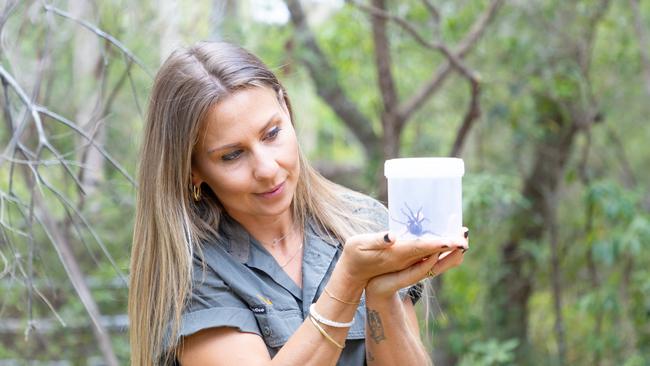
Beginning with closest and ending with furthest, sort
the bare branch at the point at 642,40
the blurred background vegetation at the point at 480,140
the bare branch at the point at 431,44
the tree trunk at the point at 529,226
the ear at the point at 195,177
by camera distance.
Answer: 1. the ear at the point at 195,177
2. the bare branch at the point at 431,44
3. the blurred background vegetation at the point at 480,140
4. the bare branch at the point at 642,40
5. the tree trunk at the point at 529,226

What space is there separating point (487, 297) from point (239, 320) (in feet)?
13.2

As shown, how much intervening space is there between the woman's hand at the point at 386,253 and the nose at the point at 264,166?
0.80 ft

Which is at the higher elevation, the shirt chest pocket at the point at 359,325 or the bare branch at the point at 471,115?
the bare branch at the point at 471,115

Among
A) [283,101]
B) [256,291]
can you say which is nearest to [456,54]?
[283,101]

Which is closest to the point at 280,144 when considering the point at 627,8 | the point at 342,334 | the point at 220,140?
the point at 220,140

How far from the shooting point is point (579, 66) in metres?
4.93

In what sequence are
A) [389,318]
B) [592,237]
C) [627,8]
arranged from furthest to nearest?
[627,8]
[592,237]
[389,318]

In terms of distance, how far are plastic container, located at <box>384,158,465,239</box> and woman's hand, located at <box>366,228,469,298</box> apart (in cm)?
6

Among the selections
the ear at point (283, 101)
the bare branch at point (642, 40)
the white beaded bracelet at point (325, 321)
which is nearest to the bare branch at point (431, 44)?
the bare branch at point (642, 40)

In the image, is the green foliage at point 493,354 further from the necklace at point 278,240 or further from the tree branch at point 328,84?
the necklace at point 278,240

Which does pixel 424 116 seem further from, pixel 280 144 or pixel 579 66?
pixel 280 144

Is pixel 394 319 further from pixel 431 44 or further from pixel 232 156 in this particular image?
pixel 431 44

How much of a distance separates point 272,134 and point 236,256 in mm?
278

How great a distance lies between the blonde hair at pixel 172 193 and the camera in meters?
1.72
